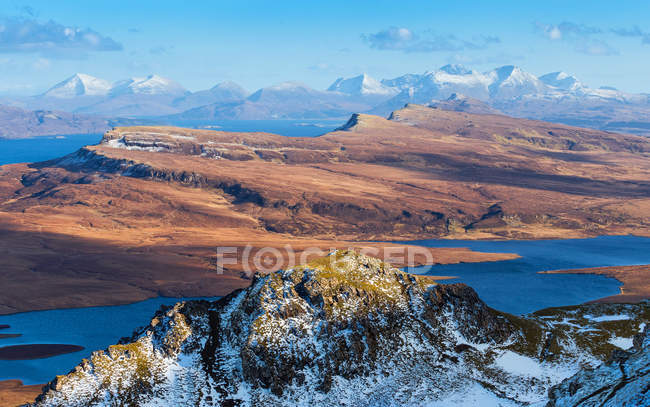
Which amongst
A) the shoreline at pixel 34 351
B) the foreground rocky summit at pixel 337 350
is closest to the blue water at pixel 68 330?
the shoreline at pixel 34 351

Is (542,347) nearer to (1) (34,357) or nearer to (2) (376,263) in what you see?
(2) (376,263)

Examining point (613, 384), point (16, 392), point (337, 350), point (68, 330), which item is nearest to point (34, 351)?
point (68, 330)

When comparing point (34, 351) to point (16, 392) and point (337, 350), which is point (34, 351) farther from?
point (337, 350)

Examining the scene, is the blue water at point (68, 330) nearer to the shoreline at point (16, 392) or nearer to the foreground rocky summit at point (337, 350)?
the shoreline at point (16, 392)

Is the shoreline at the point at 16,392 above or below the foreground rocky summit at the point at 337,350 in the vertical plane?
below

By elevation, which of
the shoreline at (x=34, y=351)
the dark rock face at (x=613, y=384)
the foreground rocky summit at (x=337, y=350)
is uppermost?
the dark rock face at (x=613, y=384)

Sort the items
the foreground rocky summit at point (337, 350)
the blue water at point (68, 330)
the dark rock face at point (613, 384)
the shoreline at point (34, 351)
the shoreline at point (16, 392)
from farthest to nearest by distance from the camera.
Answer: the shoreline at point (34, 351) < the blue water at point (68, 330) < the shoreline at point (16, 392) < the foreground rocky summit at point (337, 350) < the dark rock face at point (613, 384)
